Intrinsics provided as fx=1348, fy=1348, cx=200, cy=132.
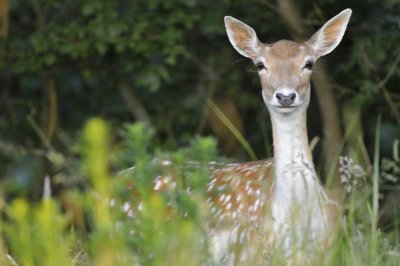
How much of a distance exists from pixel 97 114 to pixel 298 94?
5522mm

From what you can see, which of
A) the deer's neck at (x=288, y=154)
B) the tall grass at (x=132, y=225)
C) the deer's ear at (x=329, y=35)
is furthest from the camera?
the deer's ear at (x=329, y=35)

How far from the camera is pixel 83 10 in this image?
33.9 feet

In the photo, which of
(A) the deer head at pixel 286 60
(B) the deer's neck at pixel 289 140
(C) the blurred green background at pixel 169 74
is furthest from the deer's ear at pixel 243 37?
(C) the blurred green background at pixel 169 74

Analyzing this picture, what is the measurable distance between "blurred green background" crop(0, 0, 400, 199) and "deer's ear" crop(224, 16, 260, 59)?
2255 millimetres

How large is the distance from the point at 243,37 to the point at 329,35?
19.2 inches

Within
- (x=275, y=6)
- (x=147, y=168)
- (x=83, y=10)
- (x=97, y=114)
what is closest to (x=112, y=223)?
(x=147, y=168)

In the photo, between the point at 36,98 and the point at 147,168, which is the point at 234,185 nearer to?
the point at 147,168

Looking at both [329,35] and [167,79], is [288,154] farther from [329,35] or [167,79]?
[167,79]

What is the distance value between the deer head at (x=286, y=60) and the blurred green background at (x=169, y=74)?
2153 millimetres

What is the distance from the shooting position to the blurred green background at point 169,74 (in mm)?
10375

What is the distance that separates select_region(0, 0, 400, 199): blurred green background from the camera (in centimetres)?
1038

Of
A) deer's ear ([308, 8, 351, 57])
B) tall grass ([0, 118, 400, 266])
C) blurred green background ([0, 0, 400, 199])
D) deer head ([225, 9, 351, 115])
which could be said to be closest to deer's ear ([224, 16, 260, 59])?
deer head ([225, 9, 351, 115])

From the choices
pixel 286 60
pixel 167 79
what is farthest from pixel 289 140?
pixel 167 79

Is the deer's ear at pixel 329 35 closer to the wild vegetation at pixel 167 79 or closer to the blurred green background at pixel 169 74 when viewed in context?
the wild vegetation at pixel 167 79
